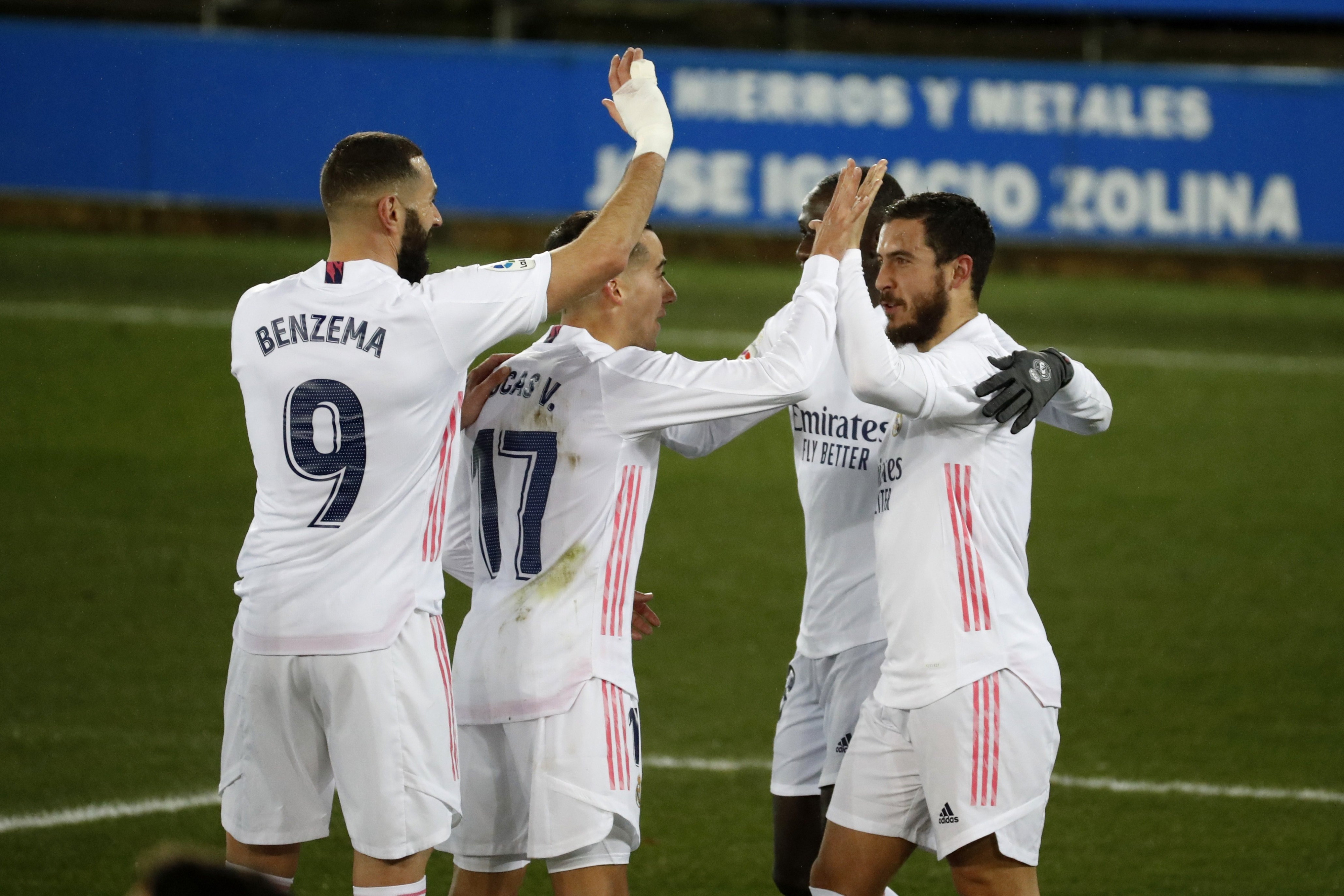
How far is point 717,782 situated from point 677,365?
10.0ft

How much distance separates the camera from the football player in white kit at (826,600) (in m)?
4.93

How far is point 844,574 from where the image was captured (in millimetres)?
5004

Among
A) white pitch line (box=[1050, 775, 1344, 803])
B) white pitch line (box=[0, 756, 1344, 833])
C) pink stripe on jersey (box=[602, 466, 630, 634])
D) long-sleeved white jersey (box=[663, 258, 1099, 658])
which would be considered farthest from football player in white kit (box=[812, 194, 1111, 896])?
white pitch line (box=[1050, 775, 1344, 803])

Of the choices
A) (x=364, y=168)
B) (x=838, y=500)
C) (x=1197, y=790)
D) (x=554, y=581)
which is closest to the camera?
(x=364, y=168)

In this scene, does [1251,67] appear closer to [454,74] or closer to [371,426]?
[454,74]

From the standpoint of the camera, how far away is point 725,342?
15227 millimetres

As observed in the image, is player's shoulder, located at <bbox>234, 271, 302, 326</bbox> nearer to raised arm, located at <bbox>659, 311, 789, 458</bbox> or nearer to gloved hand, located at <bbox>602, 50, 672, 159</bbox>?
gloved hand, located at <bbox>602, 50, 672, 159</bbox>

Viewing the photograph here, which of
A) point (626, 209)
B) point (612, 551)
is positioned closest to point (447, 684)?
point (612, 551)

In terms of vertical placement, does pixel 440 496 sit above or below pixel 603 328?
below

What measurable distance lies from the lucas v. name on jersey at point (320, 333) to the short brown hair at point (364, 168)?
0.98 feet

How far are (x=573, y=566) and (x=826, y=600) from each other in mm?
1033

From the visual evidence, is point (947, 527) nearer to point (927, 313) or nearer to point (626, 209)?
point (927, 313)

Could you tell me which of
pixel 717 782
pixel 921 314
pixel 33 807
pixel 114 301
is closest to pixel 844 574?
pixel 921 314

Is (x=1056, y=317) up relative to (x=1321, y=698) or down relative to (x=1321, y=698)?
up
